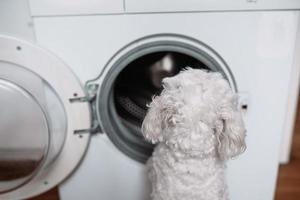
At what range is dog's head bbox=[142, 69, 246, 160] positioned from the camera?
74 cm

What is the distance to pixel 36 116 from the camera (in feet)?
3.08

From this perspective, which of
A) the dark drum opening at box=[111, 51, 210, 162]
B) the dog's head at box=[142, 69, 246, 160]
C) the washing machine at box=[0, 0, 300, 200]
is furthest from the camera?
the dark drum opening at box=[111, 51, 210, 162]

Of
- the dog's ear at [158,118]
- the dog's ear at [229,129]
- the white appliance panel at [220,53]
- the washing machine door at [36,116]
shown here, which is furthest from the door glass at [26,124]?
the dog's ear at [229,129]

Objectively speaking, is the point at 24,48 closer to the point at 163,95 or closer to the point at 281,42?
the point at 163,95

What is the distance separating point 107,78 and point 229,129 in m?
0.37

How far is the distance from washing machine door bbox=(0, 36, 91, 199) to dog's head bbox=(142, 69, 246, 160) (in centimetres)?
28

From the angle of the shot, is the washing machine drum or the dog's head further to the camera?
the washing machine drum

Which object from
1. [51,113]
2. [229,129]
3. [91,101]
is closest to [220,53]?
[229,129]

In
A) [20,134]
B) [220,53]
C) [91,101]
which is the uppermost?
[220,53]

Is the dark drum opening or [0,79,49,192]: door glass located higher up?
the dark drum opening

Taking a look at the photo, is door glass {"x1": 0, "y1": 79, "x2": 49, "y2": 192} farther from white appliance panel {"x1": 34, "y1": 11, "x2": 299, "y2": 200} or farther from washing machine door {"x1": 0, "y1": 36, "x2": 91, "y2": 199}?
white appliance panel {"x1": 34, "y1": 11, "x2": 299, "y2": 200}

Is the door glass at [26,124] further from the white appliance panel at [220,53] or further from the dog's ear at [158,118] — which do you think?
the dog's ear at [158,118]

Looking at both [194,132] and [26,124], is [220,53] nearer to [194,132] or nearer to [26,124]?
[194,132]

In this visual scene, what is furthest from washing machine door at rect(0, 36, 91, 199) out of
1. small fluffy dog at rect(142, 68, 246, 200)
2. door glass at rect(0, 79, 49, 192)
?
small fluffy dog at rect(142, 68, 246, 200)
